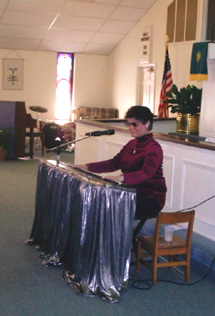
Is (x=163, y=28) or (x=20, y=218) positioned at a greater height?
(x=163, y=28)

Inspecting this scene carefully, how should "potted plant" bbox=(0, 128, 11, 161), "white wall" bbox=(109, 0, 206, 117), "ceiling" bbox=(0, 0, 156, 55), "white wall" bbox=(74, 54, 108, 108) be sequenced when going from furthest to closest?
"white wall" bbox=(74, 54, 108, 108), "ceiling" bbox=(0, 0, 156, 55), "white wall" bbox=(109, 0, 206, 117), "potted plant" bbox=(0, 128, 11, 161)

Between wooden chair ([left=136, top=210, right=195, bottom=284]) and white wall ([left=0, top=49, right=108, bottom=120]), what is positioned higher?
white wall ([left=0, top=49, right=108, bottom=120])

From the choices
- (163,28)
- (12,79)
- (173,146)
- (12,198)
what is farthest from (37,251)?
(12,79)

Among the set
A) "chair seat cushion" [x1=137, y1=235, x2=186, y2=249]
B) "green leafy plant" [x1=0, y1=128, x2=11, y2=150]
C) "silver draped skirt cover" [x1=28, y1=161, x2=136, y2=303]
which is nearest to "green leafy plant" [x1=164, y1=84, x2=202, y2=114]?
"chair seat cushion" [x1=137, y1=235, x2=186, y2=249]

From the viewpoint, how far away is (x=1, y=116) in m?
10.1

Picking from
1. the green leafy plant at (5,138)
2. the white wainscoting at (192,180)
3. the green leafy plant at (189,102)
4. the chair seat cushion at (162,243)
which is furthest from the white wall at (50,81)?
the chair seat cushion at (162,243)

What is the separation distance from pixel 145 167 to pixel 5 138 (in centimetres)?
642

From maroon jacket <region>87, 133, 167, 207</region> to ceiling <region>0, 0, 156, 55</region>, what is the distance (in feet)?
24.5

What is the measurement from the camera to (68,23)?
463 inches

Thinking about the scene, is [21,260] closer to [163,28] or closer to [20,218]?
[20,218]

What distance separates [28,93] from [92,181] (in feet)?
32.5

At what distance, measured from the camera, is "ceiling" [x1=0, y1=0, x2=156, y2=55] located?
10.9m

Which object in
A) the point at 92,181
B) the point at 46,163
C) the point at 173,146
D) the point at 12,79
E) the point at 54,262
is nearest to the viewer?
the point at 92,181

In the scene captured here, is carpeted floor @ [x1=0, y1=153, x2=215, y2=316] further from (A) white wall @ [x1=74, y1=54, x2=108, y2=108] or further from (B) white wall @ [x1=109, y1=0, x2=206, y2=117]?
(A) white wall @ [x1=74, y1=54, x2=108, y2=108]
